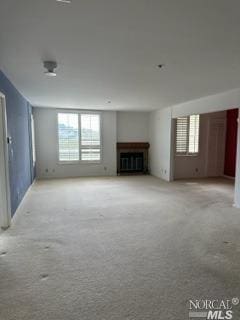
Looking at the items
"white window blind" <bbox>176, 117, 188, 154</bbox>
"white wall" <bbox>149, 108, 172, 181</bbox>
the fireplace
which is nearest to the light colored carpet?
"white wall" <bbox>149, 108, 172, 181</bbox>

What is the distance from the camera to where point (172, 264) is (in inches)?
94.8

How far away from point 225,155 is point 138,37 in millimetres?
6695

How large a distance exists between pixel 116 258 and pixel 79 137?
5657mm

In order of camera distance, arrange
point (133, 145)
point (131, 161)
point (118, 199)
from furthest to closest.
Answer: point (131, 161), point (133, 145), point (118, 199)

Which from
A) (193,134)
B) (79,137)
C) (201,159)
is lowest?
(201,159)

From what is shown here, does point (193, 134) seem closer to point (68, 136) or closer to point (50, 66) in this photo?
point (68, 136)

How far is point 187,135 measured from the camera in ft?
24.4

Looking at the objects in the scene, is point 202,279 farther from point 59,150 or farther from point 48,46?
point 59,150

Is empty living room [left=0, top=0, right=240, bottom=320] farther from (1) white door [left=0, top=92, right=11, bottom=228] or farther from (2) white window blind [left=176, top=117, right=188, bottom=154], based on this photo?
(2) white window blind [left=176, top=117, right=188, bottom=154]

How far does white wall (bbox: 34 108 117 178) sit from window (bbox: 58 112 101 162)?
0.65 feet

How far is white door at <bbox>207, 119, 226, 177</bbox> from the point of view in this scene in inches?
298

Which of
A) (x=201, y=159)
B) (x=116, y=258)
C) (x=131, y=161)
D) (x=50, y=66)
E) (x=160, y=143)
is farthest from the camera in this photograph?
(x=131, y=161)

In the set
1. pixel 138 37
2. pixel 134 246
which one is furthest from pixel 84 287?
pixel 138 37

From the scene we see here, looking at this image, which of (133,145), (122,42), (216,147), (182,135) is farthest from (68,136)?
(122,42)
